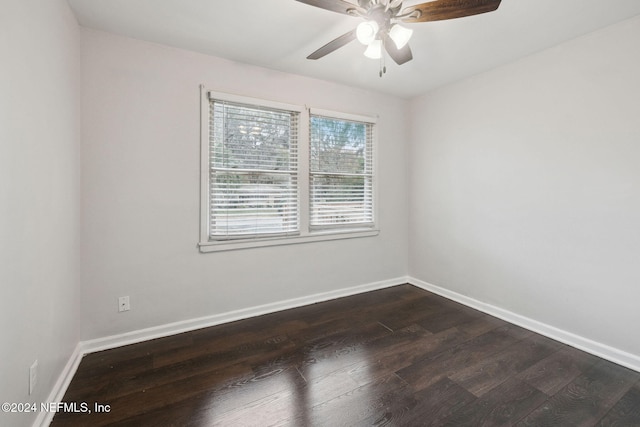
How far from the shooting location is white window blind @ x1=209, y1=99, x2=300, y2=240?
260 centimetres

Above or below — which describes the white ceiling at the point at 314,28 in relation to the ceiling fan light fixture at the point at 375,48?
above

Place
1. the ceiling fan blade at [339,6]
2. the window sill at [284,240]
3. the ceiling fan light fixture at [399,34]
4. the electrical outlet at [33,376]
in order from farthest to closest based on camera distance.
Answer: the window sill at [284,240] → the ceiling fan light fixture at [399,34] → the ceiling fan blade at [339,6] → the electrical outlet at [33,376]

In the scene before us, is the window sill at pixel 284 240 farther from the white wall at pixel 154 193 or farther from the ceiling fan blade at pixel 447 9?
the ceiling fan blade at pixel 447 9

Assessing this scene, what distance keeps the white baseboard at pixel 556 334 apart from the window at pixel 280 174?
1320 mm

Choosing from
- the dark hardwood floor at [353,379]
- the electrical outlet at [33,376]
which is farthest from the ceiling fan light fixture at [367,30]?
the electrical outlet at [33,376]

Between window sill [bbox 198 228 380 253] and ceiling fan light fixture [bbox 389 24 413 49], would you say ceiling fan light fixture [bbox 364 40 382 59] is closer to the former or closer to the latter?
ceiling fan light fixture [bbox 389 24 413 49]

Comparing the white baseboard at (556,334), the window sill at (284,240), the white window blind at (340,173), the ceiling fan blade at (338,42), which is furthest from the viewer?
the white window blind at (340,173)

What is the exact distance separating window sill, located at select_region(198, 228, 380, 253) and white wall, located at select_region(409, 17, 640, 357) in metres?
1.02

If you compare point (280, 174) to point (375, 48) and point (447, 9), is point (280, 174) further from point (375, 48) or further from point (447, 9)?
point (447, 9)

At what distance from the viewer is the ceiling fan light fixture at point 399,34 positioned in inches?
64.9

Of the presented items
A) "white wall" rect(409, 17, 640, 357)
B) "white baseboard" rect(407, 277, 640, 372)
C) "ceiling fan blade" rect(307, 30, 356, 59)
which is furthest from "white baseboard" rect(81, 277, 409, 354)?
"ceiling fan blade" rect(307, 30, 356, 59)

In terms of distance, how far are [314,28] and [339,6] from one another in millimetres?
655

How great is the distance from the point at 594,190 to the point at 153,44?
3757 millimetres

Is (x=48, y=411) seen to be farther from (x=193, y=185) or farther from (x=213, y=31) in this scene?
(x=213, y=31)
